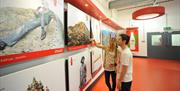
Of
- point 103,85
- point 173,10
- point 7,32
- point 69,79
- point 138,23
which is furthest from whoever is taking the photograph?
point 138,23

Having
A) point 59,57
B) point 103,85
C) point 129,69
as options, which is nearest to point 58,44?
point 59,57

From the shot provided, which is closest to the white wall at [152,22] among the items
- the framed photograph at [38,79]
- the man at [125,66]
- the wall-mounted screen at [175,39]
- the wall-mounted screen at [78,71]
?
the wall-mounted screen at [175,39]

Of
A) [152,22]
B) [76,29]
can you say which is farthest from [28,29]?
[152,22]

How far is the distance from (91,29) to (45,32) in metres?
1.96

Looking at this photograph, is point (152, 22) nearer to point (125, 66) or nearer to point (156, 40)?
point (156, 40)

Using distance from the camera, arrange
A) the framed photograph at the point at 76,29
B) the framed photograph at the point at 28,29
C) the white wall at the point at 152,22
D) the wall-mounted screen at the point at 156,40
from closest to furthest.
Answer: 1. the framed photograph at the point at 28,29
2. the framed photograph at the point at 76,29
3. the white wall at the point at 152,22
4. the wall-mounted screen at the point at 156,40

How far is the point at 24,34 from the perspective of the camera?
1.32 meters

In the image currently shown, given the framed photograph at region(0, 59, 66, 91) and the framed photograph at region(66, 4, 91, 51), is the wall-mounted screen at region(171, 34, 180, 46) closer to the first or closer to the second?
the framed photograph at region(66, 4, 91, 51)

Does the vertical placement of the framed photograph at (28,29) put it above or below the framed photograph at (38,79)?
above

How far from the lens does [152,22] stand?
8719mm

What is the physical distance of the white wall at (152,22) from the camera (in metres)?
7.96

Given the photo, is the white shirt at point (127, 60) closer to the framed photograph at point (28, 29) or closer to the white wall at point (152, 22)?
the framed photograph at point (28, 29)

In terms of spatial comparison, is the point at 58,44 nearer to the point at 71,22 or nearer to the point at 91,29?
the point at 71,22

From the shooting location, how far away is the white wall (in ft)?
26.1
